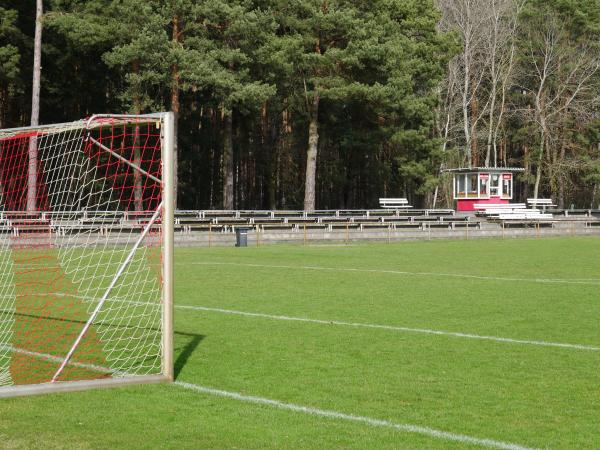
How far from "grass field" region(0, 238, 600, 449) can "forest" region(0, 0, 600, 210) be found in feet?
103

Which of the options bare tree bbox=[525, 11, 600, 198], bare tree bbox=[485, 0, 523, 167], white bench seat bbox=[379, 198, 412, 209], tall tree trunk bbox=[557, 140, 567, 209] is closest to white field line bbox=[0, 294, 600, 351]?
white bench seat bbox=[379, 198, 412, 209]

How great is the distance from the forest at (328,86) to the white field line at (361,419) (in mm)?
38557

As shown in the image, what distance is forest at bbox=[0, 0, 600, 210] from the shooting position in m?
48.1

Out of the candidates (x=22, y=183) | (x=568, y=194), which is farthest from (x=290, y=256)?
(x=568, y=194)

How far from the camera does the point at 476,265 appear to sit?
87.1 feet

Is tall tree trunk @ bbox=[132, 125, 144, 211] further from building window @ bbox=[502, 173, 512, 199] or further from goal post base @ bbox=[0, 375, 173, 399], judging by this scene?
building window @ bbox=[502, 173, 512, 199]

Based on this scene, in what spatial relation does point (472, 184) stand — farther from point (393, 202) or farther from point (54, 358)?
point (54, 358)

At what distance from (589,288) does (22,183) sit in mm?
28737

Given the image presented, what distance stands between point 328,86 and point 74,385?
4763 centimetres

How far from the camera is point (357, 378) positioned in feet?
29.9

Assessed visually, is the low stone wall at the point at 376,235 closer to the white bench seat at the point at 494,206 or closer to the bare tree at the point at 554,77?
the white bench seat at the point at 494,206

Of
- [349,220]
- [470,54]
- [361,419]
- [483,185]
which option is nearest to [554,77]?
[470,54]

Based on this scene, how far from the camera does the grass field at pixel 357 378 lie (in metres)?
6.96

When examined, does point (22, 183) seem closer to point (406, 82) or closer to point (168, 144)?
point (406, 82)
